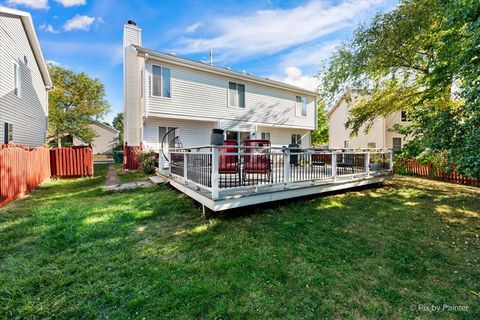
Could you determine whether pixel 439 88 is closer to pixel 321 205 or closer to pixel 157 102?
pixel 321 205

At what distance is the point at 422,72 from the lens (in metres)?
9.69

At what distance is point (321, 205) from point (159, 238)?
13.5 feet

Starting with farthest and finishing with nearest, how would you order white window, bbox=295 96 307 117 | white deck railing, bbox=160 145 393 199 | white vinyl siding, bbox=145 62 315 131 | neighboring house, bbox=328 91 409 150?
1. neighboring house, bbox=328 91 409 150
2. white window, bbox=295 96 307 117
3. white vinyl siding, bbox=145 62 315 131
4. white deck railing, bbox=160 145 393 199

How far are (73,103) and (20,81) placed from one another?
854 inches

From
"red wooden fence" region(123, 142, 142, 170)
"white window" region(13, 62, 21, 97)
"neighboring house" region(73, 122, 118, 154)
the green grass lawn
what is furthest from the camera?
"neighboring house" region(73, 122, 118, 154)

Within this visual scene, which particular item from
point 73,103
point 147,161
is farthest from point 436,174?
point 73,103

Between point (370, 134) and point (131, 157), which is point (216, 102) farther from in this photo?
point (370, 134)

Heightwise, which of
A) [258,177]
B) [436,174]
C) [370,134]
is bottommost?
[436,174]

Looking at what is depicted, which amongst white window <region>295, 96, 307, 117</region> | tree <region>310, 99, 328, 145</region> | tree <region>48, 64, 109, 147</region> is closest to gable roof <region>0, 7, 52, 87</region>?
tree <region>48, 64, 109, 147</region>

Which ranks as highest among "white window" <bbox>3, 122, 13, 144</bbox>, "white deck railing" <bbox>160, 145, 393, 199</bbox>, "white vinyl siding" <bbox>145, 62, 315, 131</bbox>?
"white vinyl siding" <bbox>145, 62, 315, 131</bbox>

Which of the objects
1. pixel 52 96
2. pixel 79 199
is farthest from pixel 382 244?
pixel 52 96

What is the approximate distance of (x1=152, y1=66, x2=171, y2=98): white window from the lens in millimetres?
10348

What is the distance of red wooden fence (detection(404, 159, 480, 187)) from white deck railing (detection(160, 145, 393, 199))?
491 cm

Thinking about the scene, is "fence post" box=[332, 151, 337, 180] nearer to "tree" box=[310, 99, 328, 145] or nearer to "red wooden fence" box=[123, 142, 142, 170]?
"red wooden fence" box=[123, 142, 142, 170]
